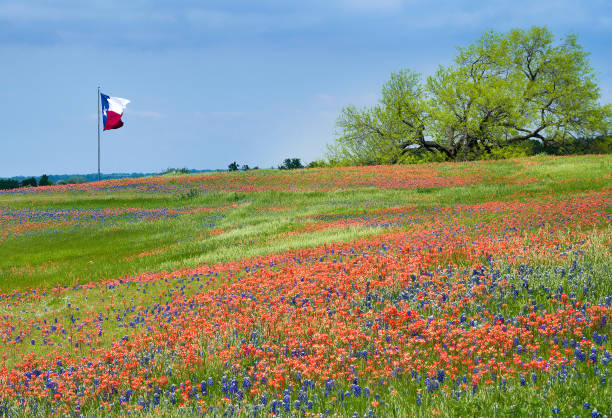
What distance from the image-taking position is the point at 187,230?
22.0 m

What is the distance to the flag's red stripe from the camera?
4978 centimetres

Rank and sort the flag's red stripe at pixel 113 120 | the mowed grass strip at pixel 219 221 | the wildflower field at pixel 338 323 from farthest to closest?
the flag's red stripe at pixel 113 120
the mowed grass strip at pixel 219 221
the wildflower field at pixel 338 323

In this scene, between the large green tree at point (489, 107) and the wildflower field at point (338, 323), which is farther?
the large green tree at point (489, 107)

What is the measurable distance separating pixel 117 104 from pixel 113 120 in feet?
5.98

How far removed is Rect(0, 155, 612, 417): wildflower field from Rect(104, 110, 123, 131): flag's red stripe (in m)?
35.7

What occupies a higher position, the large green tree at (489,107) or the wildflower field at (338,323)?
the large green tree at (489,107)

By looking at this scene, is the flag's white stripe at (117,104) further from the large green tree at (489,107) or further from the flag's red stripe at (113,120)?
the large green tree at (489,107)

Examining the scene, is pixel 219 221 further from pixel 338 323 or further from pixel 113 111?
pixel 113 111

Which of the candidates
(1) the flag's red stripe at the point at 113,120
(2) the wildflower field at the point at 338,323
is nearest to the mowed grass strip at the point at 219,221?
(2) the wildflower field at the point at 338,323

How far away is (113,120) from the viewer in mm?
49781

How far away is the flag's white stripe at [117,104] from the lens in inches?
1966

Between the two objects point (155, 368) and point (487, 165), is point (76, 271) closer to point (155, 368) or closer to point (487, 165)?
point (155, 368)

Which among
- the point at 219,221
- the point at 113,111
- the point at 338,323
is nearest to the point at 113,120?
the point at 113,111

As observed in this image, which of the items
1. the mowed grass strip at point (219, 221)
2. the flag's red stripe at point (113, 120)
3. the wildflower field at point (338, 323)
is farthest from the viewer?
the flag's red stripe at point (113, 120)
